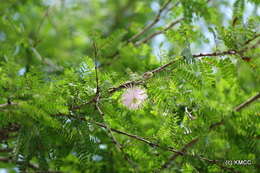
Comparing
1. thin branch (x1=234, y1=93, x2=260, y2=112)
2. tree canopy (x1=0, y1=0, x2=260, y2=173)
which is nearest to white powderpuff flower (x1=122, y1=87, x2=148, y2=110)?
tree canopy (x1=0, y1=0, x2=260, y2=173)

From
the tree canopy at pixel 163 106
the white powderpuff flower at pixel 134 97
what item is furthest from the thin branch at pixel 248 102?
the white powderpuff flower at pixel 134 97

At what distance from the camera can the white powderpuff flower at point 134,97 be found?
1199 mm

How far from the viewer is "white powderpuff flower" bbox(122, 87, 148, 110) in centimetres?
120

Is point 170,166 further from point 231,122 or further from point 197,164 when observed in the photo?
point 231,122

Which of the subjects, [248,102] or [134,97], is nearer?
[248,102]

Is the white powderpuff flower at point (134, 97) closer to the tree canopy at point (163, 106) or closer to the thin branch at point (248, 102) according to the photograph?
the tree canopy at point (163, 106)

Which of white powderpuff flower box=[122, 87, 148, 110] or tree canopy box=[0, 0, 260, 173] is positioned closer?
tree canopy box=[0, 0, 260, 173]

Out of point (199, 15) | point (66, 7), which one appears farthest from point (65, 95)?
point (66, 7)

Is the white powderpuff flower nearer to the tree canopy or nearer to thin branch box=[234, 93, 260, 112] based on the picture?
the tree canopy

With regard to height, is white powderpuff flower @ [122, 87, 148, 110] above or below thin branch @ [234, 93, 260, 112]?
above

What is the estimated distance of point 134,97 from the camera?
1.21 metres

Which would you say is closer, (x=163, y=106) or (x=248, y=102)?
(x=248, y=102)

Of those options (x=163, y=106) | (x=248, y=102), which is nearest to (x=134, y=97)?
(x=163, y=106)

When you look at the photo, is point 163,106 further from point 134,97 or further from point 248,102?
point 248,102
